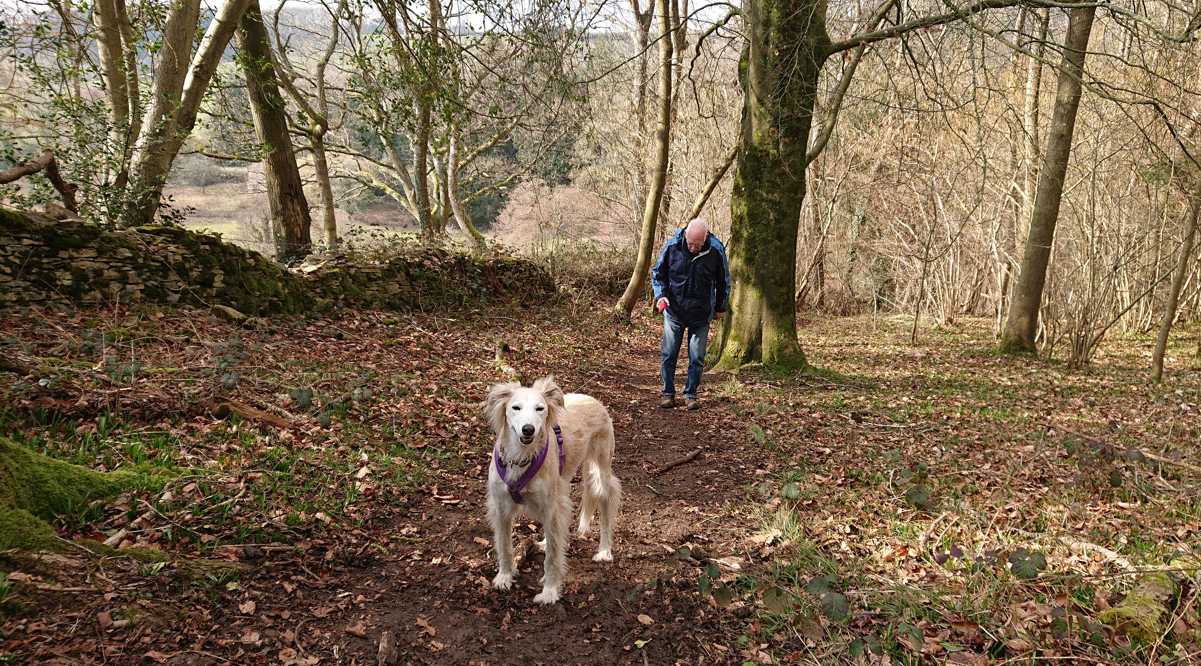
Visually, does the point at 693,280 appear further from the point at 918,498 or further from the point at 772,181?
the point at 918,498

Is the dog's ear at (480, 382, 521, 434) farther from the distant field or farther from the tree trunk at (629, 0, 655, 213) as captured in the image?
the distant field

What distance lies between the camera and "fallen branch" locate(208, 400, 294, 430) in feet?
15.9

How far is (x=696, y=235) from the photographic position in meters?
7.27

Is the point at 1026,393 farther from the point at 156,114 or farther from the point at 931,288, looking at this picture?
the point at 156,114

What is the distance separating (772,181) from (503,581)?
22.2ft

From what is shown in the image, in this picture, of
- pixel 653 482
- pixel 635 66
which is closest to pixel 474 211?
pixel 635 66

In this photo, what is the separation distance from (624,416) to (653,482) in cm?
197

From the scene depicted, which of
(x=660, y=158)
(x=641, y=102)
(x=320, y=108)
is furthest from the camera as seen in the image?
(x=641, y=102)

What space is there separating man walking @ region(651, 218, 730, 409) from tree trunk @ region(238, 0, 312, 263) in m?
7.29

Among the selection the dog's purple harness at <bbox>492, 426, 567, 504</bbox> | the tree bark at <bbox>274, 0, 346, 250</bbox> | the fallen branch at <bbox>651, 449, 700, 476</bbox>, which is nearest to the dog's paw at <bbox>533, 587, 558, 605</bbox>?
the dog's purple harness at <bbox>492, 426, 567, 504</bbox>

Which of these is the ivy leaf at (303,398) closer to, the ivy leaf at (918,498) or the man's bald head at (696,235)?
the man's bald head at (696,235)

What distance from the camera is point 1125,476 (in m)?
4.75

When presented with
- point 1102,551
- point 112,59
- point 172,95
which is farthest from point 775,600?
point 112,59

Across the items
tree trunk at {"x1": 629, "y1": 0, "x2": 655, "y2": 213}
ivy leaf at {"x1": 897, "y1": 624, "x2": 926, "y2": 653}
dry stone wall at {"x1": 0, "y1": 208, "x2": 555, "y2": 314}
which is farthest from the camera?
tree trunk at {"x1": 629, "y1": 0, "x2": 655, "y2": 213}
